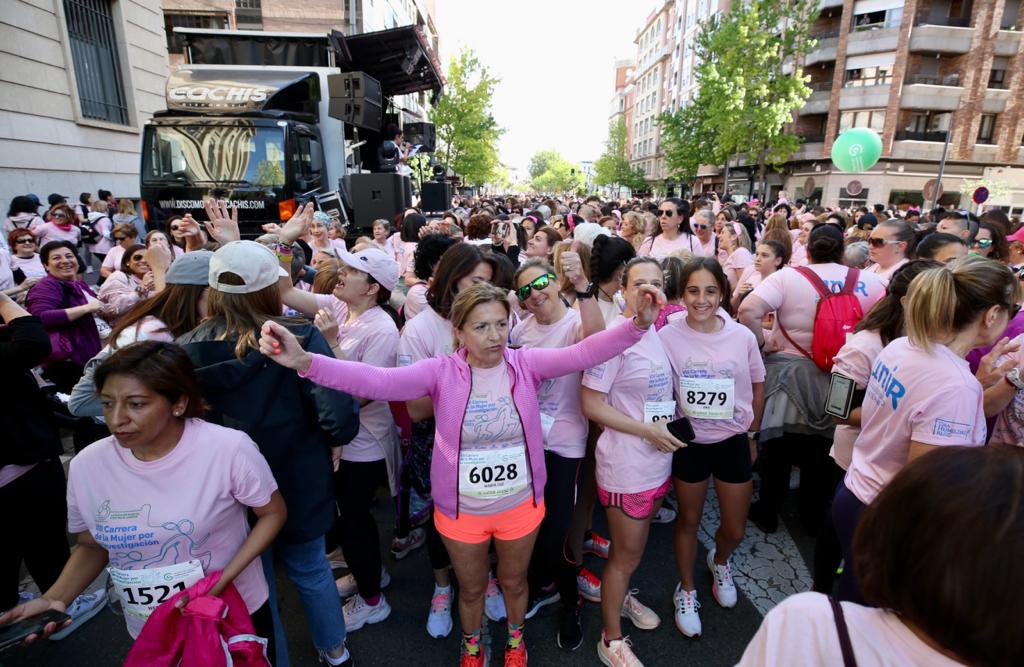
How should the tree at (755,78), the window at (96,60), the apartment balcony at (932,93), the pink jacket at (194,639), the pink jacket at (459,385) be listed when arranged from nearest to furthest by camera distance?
the pink jacket at (194,639) → the pink jacket at (459,385) → the window at (96,60) → the tree at (755,78) → the apartment balcony at (932,93)

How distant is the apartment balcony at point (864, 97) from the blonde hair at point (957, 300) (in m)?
35.3

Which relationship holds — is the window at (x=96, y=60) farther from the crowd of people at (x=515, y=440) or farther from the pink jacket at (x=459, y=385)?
the pink jacket at (x=459, y=385)

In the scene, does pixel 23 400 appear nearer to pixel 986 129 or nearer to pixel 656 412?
pixel 656 412

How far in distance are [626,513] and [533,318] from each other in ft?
3.54

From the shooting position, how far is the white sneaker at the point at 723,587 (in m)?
2.87

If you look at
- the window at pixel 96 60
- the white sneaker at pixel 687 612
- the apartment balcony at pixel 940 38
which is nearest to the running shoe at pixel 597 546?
the white sneaker at pixel 687 612

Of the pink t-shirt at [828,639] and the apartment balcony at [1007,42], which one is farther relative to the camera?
the apartment balcony at [1007,42]

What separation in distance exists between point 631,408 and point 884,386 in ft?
3.24

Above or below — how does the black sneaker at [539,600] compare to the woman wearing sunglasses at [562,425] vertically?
below

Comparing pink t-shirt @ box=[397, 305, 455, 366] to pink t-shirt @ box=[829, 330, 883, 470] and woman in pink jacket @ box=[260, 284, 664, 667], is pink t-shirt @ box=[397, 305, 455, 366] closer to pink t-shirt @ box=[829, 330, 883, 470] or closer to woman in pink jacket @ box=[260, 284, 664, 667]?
woman in pink jacket @ box=[260, 284, 664, 667]

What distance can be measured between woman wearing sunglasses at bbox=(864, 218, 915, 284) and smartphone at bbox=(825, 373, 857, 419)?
1.98m

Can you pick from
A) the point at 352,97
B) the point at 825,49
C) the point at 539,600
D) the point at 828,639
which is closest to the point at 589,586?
the point at 539,600

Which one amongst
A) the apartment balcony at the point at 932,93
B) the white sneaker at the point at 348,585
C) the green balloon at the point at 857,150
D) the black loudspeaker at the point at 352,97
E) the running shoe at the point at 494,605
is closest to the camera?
the running shoe at the point at 494,605

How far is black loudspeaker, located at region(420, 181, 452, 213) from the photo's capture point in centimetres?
1438
